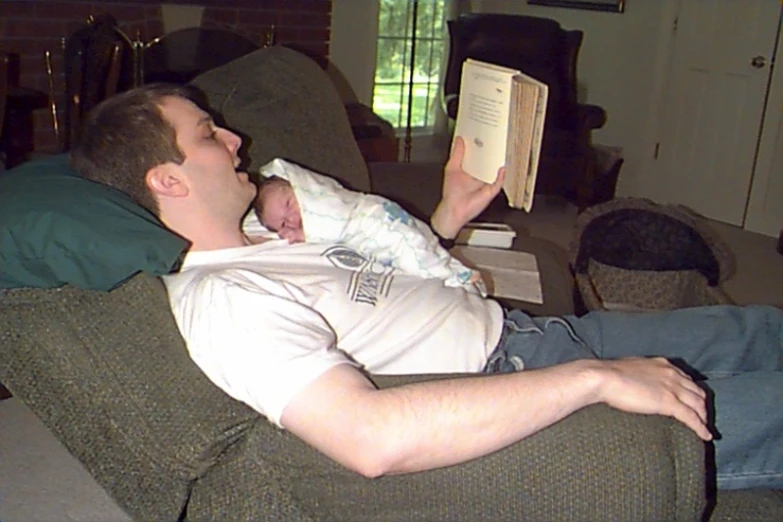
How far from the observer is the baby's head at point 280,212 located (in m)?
1.71

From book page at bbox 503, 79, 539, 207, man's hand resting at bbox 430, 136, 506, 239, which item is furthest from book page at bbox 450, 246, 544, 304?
book page at bbox 503, 79, 539, 207

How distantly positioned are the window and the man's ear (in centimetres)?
415

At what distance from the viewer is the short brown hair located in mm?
1382

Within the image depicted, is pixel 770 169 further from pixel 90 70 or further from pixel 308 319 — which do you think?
pixel 308 319

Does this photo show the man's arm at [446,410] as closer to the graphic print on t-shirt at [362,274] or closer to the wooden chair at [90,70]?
the graphic print on t-shirt at [362,274]

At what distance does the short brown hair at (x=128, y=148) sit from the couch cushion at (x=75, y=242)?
13cm

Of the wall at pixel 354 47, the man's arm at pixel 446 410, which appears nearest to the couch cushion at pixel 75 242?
the man's arm at pixel 446 410

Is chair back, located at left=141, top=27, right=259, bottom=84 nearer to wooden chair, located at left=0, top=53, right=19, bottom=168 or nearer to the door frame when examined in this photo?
wooden chair, located at left=0, top=53, right=19, bottom=168

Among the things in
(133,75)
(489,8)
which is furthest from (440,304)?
(489,8)

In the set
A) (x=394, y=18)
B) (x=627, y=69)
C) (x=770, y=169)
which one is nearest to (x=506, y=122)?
(x=770, y=169)

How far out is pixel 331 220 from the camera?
1.73 m

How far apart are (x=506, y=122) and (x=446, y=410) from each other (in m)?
0.60

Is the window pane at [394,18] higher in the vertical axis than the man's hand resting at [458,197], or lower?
higher

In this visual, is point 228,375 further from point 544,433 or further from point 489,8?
point 489,8
